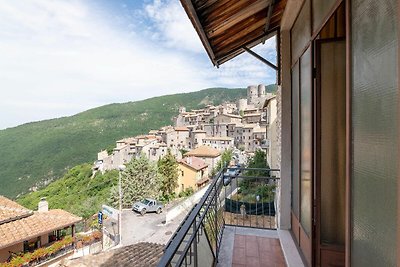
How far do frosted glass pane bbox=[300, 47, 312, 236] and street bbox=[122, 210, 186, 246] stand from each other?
1367cm

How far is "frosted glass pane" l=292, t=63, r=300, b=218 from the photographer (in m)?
2.80

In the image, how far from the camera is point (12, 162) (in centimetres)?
4159

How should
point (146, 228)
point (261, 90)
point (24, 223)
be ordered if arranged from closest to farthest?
point (24, 223)
point (146, 228)
point (261, 90)

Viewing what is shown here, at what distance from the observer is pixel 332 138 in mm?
2078

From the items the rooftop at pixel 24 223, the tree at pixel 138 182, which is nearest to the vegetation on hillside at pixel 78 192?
the tree at pixel 138 182

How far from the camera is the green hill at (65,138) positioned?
40000mm

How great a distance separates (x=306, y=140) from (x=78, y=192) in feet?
123

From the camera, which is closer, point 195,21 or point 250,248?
point 195,21

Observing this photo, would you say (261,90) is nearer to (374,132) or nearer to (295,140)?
(295,140)

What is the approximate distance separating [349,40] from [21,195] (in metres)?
44.4

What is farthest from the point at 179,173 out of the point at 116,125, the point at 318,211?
the point at 116,125

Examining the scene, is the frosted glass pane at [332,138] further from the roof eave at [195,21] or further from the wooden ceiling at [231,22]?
the roof eave at [195,21]

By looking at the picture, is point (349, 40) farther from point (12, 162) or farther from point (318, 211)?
point (12, 162)

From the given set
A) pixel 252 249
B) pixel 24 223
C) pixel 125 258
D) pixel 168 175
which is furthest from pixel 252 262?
pixel 168 175
